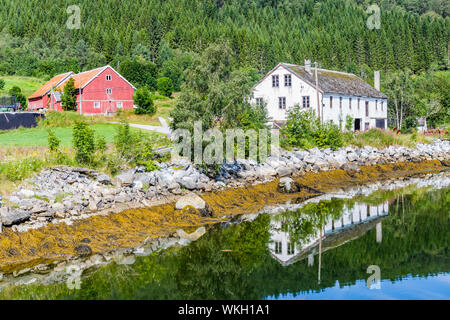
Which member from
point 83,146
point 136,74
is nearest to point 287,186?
point 83,146

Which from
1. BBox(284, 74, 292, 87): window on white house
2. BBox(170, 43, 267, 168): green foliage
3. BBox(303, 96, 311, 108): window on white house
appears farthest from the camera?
BBox(284, 74, 292, 87): window on white house

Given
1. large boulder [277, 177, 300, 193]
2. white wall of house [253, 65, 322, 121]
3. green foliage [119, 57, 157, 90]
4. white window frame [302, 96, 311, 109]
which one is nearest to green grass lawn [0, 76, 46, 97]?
green foliage [119, 57, 157, 90]

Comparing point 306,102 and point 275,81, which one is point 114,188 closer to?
point 306,102

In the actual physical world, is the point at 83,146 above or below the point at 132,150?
above

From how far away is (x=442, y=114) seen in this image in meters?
65.4

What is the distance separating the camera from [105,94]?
57.8 metres

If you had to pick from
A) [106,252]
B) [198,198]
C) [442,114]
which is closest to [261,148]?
[198,198]

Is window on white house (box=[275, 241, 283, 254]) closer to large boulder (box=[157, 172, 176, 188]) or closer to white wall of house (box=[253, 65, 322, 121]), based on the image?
large boulder (box=[157, 172, 176, 188])

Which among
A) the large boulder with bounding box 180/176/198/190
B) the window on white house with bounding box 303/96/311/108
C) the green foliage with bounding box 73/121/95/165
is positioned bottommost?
the large boulder with bounding box 180/176/198/190

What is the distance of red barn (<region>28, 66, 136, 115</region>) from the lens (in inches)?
2227

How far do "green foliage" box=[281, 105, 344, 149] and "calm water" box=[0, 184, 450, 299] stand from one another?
15.0m

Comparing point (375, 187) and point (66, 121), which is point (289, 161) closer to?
point (375, 187)

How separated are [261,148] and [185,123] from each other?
8291mm

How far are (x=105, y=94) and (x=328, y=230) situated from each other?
4331 centimetres
